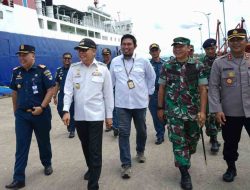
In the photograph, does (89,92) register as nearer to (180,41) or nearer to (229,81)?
(180,41)

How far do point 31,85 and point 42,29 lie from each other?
788 inches

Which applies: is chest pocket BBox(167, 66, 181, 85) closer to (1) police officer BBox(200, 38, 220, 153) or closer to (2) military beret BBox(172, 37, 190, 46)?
(2) military beret BBox(172, 37, 190, 46)

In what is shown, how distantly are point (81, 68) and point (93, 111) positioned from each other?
1.79 ft

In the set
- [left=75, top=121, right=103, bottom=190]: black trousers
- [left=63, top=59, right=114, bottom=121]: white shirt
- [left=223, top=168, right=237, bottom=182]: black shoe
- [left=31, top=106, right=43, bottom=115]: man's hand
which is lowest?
[left=223, top=168, right=237, bottom=182]: black shoe

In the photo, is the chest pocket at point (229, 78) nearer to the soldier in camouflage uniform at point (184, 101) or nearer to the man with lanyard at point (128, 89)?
the soldier in camouflage uniform at point (184, 101)

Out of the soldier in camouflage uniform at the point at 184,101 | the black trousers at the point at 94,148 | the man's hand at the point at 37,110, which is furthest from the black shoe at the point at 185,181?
the man's hand at the point at 37,110

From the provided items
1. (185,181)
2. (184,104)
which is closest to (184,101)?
(184,104)

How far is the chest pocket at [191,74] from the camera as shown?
3.83 m

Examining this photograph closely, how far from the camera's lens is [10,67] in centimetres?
1814

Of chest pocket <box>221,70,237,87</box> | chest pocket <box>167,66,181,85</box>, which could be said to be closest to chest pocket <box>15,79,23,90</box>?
chest pocket <box>167,66,181,85</box>

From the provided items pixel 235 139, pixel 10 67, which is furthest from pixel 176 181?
pixel 10 67

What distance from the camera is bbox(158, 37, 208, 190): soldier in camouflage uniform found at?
12.5 ft

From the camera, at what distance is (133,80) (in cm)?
462

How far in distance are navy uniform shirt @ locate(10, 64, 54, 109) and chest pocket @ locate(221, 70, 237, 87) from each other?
2.27 m
